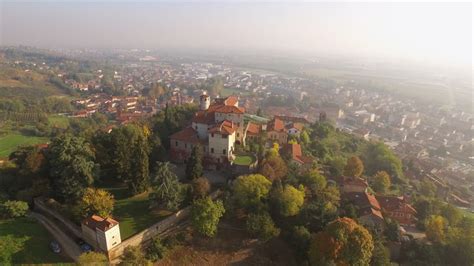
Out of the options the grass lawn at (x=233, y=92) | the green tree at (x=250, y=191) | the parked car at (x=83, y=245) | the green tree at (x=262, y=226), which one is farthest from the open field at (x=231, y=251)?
the grass lawn at (x=233, y=92)

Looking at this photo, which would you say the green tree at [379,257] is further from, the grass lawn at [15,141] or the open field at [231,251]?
the grass lawn at [15,141]

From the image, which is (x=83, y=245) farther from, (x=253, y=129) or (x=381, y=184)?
(x=381, y=184)

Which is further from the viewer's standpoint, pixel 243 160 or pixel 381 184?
pixel 381 184

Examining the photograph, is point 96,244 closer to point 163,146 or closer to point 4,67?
point 163,146

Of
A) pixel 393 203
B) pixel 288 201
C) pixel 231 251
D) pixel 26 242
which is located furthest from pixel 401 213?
pixel 26 242

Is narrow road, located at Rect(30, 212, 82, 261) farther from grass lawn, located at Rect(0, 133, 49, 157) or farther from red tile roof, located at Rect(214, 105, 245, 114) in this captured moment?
grass lawn, located at Rect(0, 133, 49, 157)
